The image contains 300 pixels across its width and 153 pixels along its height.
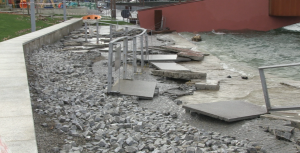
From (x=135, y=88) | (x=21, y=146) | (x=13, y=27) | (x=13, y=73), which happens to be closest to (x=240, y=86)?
(x=135, y=88)

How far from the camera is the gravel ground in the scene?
4746mm

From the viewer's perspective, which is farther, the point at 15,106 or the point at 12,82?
the point at 12,82

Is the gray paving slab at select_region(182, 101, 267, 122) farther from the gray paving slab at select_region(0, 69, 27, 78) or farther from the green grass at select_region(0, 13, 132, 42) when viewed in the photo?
the green grass at select_region(0, 13, 132, 42)

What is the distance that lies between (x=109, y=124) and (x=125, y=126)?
10.7 inches

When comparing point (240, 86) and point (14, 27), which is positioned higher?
point (14, 27)

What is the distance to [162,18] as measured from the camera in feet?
87.2

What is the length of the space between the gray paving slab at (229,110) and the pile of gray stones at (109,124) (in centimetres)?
48

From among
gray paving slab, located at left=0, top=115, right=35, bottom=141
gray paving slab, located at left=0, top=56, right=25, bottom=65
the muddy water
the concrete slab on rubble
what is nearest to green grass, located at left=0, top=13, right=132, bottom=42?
gray paving slab, located at left=0, top=56, right=25, bottom=65

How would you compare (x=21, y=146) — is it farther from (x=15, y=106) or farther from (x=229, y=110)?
(x=229, y=110)

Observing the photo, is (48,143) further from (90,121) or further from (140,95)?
(140,95)

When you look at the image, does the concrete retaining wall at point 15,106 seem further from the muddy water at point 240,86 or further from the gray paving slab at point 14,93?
the muddy water at point 240,86

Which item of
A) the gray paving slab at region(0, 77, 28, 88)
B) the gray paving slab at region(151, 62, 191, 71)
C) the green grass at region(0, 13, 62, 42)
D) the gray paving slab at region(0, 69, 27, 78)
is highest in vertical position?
the green grass at region(0, 13, 62, 42)

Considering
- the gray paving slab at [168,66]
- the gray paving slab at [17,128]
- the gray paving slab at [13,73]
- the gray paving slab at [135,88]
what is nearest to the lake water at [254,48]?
the gray paving slab at [168,66]

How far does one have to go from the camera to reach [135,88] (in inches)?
311
